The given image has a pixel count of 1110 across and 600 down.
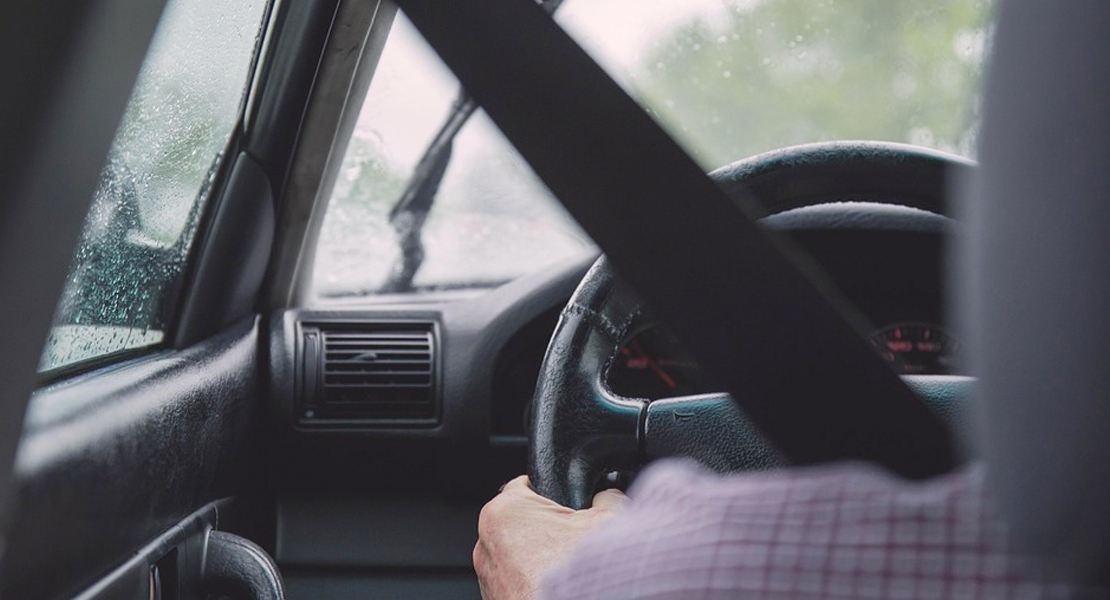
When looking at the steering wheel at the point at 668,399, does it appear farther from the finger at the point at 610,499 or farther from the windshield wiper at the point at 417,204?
the windshield wiper at the point at 417,204

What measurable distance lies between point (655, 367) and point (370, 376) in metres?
0.63

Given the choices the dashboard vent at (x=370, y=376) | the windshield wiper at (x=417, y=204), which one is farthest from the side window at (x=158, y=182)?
the windshield wiper at (x=417, y=204)

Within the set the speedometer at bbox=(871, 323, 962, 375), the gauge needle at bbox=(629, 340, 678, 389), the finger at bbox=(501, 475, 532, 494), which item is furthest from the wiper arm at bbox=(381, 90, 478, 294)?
the finger at bbox=(501, 475, 532, 494)

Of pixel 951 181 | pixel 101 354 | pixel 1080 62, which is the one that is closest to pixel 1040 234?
pixel 1080 62

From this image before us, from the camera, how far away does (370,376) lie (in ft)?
9.02

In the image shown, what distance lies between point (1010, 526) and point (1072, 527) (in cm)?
3

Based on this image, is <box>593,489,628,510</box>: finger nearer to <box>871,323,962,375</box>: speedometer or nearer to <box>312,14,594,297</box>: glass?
<box>871,323,962,375</box>: speedometer

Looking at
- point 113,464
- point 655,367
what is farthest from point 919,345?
point 113,464

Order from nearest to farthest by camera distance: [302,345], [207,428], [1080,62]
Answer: [1080,62] → [207,428] → [302,345]

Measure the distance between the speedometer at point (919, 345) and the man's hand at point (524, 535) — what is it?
1152 mm

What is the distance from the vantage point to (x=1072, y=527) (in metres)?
0.56

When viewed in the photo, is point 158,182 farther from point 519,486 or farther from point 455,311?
point 455,311

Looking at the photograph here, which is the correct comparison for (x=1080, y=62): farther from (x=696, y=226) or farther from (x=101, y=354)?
(x=101, y=354)

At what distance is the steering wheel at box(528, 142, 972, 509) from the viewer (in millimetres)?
1570
